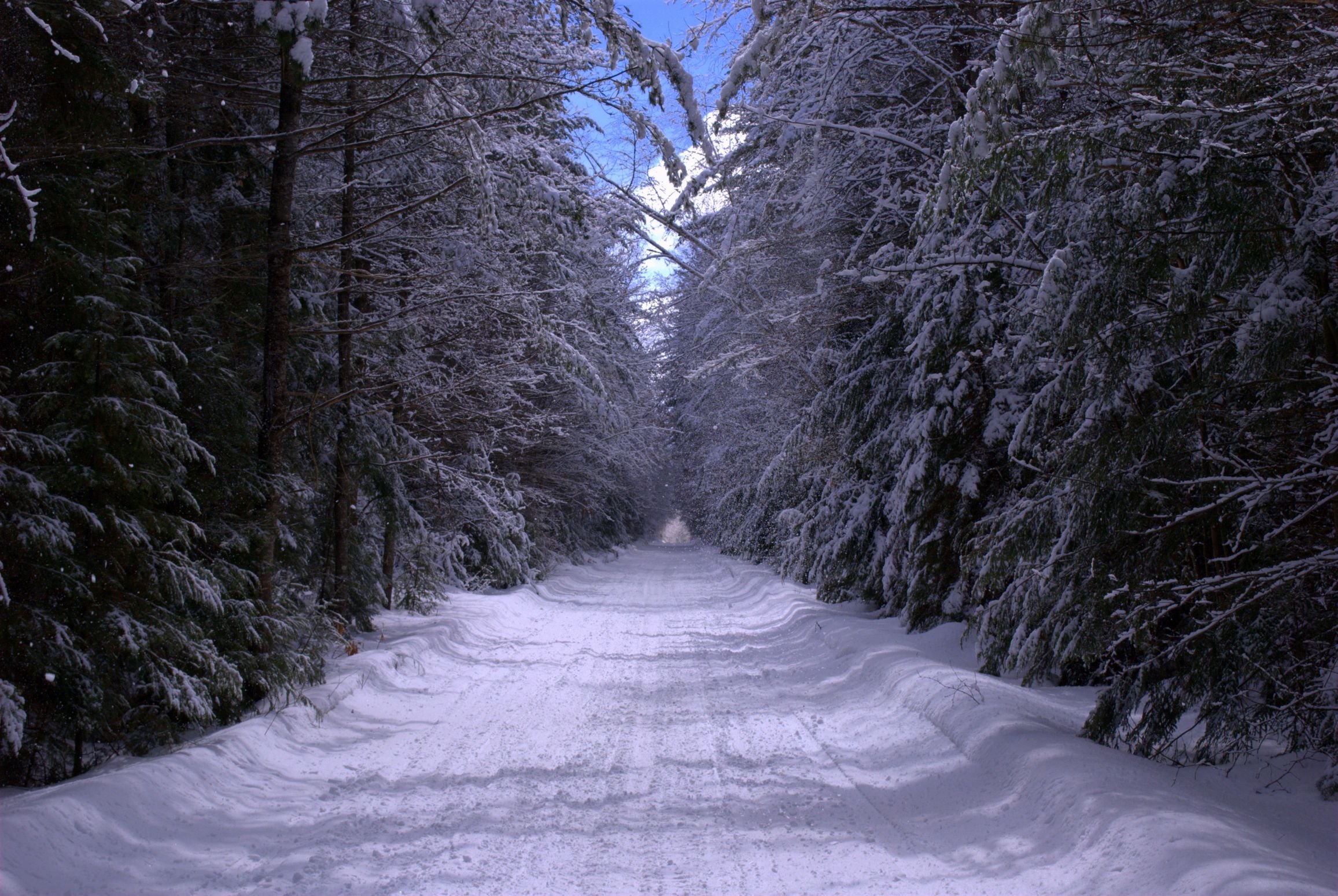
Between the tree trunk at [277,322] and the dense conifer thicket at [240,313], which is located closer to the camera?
the dense conifer thicket at [240,313]

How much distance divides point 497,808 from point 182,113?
21.5 feet

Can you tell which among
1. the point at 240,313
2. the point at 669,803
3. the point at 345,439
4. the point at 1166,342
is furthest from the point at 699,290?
the point at 669,803

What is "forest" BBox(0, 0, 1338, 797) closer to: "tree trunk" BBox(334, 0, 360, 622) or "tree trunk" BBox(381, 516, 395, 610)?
"tree trunk" BBox(334, 0, 360, 622)

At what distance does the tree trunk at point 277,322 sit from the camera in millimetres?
7195

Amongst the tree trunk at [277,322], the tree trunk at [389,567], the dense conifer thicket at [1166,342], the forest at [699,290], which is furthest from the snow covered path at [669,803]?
the tree trunk at [389,567]

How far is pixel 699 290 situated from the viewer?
38.3 feet

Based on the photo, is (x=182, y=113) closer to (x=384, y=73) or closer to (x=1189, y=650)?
(x=384, y=73)

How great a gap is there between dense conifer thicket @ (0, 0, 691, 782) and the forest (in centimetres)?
4

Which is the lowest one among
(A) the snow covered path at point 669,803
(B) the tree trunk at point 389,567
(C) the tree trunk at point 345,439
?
(A) the snow covered path at point 669,803

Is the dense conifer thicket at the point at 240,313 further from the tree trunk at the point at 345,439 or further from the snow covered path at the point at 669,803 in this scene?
the snow covered path at the point at 669,803

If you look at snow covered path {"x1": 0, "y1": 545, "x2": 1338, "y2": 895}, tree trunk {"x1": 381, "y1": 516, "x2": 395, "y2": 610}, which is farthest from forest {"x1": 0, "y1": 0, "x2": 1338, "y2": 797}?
snow covered path {"x1": 0, "y1": 545, "x2": 1338, "y2": 895}

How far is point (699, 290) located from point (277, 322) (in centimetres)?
579

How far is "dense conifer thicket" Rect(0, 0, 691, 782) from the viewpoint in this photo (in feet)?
17.3

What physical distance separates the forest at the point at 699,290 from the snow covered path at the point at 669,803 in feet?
1.68
